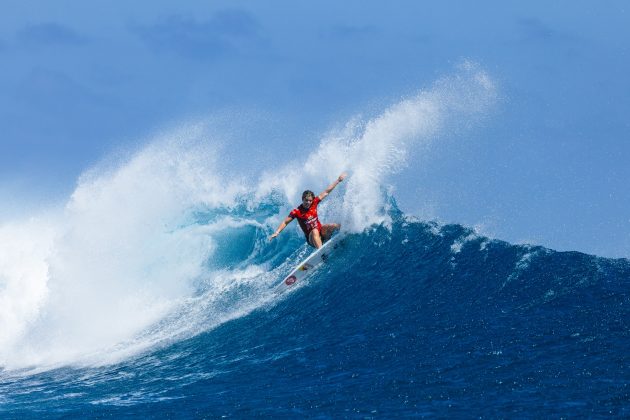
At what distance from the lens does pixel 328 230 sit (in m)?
14.2

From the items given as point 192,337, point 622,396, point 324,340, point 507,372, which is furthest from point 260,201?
point 622,396

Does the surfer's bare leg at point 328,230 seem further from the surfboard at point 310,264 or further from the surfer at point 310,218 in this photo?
the surfboard at point 310,264

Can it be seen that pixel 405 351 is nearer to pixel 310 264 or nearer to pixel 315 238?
pixel 310 264

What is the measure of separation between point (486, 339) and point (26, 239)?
55.7 ft

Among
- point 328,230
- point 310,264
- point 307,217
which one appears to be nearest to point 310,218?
point 307,217

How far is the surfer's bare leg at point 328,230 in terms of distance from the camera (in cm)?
1412

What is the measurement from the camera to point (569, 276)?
11398mm

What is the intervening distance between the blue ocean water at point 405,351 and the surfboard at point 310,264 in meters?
0.22

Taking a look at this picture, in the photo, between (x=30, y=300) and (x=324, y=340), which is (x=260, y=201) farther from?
(x=324, y=340)

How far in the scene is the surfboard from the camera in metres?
13.2

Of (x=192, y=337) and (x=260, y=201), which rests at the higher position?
(x=260, y=201)

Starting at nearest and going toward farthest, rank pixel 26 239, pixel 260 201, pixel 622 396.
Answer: pixel 622 396 < pixel 260 201 < pixel 26 239

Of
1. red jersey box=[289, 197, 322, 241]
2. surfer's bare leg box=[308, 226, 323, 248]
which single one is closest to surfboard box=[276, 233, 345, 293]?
surfer's bare leg box=[308, 226, 323, 248]

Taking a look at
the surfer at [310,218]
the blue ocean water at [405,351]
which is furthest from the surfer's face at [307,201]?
the blue ocean water at [405,351]
